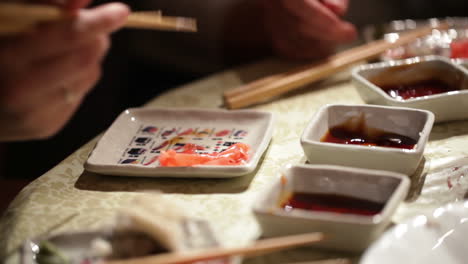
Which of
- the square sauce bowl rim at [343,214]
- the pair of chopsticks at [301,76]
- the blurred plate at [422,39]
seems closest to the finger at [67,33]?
the square sauce bowl rim at [343,214]

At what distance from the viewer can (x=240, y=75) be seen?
8.40 feet

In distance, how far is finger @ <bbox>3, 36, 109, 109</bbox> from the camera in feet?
→ 4.08

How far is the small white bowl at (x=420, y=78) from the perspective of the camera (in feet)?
5.85

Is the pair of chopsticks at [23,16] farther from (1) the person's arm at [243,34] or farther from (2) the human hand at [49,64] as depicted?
(1) the person's arm at [243,34]

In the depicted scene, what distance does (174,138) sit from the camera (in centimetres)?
189

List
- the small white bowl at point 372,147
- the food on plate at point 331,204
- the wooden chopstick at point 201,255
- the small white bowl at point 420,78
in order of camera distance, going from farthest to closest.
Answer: the small white bowl at point 420,78 < the small white bowl at point 372,147 < the food on plate at point 331,204 < the wooden chopstick at point 201,255

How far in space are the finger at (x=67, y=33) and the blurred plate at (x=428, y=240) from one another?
2.49 feet

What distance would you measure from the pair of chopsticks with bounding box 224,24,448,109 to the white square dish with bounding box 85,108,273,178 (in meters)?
0.20

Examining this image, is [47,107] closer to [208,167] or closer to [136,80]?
[208,167]

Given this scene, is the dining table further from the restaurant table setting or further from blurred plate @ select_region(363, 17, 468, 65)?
blurred plate @ select_region(363, 17, 468, 65)

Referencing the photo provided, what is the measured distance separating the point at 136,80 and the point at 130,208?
3031 mm

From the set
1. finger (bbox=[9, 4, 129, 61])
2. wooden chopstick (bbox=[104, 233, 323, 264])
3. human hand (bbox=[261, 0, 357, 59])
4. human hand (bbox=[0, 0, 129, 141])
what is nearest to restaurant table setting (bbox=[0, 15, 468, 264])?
wooden chopstick (bbox=[104, 233, 323, 264])

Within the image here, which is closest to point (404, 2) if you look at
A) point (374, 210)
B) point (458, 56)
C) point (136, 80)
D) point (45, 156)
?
point (458, 56)

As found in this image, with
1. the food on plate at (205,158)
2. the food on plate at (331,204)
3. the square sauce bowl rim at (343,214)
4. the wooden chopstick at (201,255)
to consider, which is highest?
the square sauce bowl rim at (343,214)
